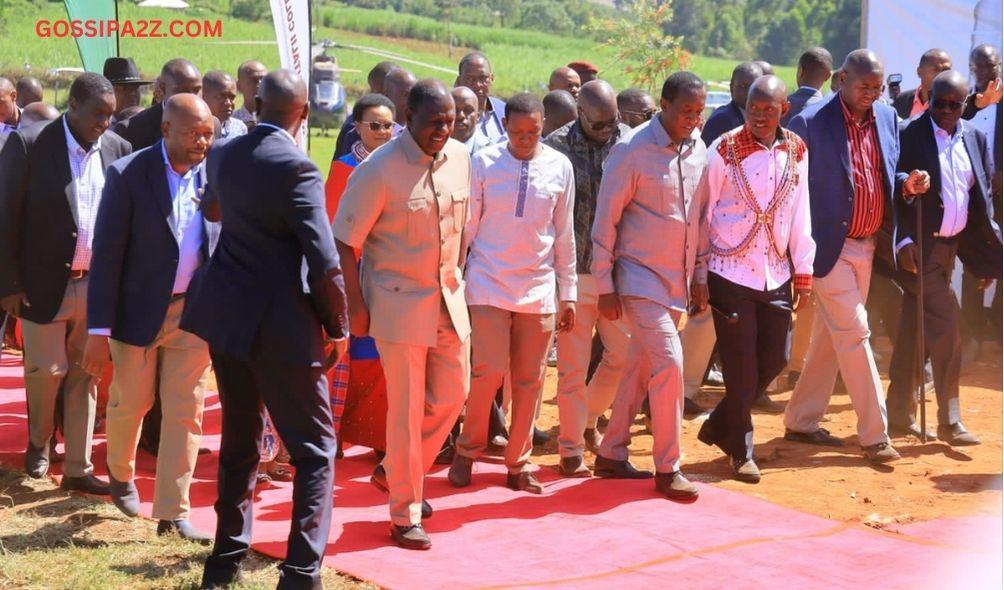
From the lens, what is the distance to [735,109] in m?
9.02

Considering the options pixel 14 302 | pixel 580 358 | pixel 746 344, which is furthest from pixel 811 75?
pixel 14 302

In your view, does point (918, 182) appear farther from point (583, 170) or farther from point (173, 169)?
point (173, 169)

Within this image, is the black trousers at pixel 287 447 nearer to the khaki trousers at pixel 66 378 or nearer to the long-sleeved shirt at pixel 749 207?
the khaki trousers at pixel 66 378

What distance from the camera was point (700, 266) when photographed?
733cm

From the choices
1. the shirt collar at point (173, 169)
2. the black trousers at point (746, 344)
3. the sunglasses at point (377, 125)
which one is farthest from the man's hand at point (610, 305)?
the shirt collar at point (173, 169)

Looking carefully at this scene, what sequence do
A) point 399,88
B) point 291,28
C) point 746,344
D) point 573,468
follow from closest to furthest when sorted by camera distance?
point 746,344 < point 573,468 < point 399,88 < point 291,28

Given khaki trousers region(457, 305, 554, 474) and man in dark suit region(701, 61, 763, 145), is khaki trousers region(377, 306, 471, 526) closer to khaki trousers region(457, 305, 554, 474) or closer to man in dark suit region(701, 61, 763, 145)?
khaki trousers region(457, 305, 554, 474)

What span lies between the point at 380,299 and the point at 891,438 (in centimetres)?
414

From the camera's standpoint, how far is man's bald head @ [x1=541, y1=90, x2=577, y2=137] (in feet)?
28.7

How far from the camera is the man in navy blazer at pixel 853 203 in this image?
7.94 m

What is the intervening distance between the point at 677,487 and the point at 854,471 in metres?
1.46

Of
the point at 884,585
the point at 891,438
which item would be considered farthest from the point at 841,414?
the point at 884,585

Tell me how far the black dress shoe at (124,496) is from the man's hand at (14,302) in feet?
3.78

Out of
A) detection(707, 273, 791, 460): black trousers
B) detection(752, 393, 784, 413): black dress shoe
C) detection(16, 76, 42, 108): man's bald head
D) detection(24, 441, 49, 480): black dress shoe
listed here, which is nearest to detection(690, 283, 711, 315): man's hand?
detection(707, 273, 791, 460): black trousers
